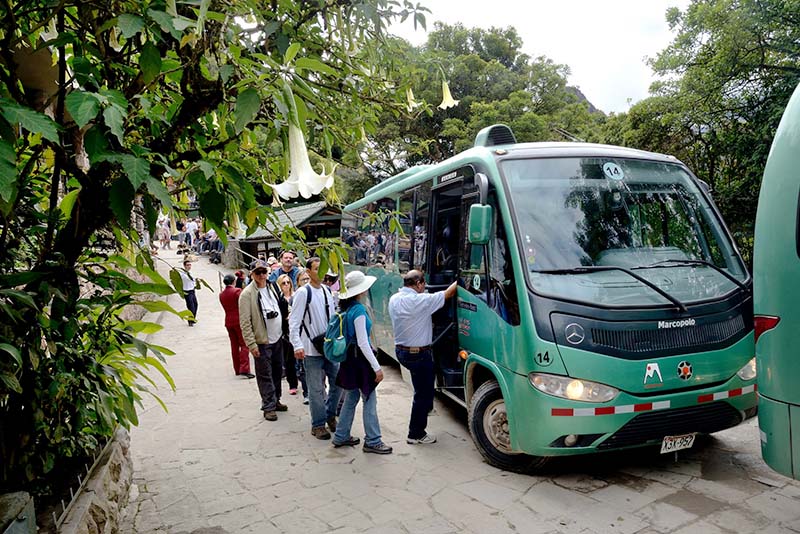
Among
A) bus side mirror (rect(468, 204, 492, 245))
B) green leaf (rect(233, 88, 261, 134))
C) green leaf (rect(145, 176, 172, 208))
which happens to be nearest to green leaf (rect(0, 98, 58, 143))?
green leaf (rect(145, 176, 172, 208))

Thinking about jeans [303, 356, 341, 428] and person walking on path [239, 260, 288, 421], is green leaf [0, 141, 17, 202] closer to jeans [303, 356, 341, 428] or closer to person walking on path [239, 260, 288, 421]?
jeans [303, 356, 341, 428]

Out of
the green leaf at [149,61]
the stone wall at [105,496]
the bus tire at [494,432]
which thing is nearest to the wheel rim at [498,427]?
the bus tire at [494,432]

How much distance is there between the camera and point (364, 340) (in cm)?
507

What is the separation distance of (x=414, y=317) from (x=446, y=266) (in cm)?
105

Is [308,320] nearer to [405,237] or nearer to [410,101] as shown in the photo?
[405,237]

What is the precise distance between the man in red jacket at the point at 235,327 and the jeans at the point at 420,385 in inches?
124

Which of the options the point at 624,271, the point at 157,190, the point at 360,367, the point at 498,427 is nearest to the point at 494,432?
the point at 498,427

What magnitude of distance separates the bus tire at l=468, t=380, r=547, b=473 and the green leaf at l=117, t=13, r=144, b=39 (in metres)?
3.83

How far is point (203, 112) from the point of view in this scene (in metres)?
2.43

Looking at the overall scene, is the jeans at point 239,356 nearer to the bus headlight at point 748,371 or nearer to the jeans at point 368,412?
the jeans at point 368,412

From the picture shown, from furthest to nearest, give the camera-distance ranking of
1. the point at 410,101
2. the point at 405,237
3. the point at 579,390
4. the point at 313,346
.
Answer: the point at 405,237, the point at 313,346, the point at 579,390, the point at 410,101

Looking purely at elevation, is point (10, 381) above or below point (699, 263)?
below

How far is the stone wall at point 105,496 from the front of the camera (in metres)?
2.91

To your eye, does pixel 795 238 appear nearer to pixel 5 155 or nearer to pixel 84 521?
pixel 5 155
